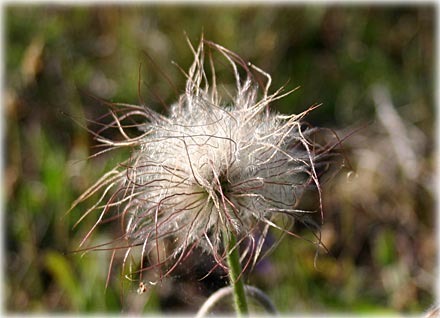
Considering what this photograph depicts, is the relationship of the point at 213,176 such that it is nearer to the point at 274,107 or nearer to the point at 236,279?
the point at 236,279

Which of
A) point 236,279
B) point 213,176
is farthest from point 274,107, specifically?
point 236,279

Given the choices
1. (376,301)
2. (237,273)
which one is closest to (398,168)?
(376,301)

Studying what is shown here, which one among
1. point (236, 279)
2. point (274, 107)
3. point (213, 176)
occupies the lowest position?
point (236, 279)

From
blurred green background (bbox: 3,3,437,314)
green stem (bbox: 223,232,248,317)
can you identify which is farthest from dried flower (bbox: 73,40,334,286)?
blurred green background (bbox: 3,3,437,314)

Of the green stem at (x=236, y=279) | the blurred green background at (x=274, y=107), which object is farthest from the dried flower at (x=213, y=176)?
the blurred green background at (x=274, y=107)

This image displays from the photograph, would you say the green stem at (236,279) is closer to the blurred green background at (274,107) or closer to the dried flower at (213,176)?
the dried flower at (213,176)

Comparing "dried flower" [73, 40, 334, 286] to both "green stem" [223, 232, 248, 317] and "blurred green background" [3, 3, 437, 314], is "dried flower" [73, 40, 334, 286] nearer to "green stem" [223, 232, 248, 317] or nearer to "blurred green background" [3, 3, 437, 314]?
"green stem" [223, 232, 248, 317]

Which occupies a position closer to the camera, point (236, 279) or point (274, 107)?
point (236, 279)

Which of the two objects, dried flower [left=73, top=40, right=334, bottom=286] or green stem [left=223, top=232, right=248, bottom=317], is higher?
dried flower [left=73, top=40, right=334, bottom=286]
